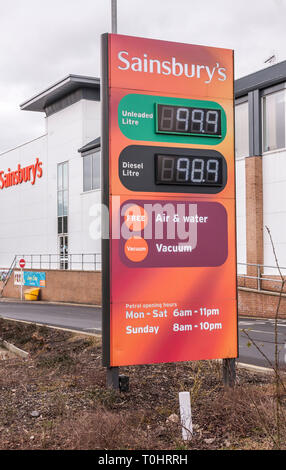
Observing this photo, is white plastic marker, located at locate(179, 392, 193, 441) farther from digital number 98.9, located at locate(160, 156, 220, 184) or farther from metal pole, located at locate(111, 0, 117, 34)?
metal pole, located at locate(111, 0, 117, 34)

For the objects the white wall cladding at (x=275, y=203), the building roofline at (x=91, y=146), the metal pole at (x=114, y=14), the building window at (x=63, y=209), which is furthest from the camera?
the building window at (x=63, y=209)

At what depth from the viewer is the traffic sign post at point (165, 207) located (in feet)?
25.9

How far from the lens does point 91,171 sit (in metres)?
37.5

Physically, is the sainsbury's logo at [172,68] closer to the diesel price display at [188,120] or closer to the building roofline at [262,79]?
the diesel price display at [188,120]

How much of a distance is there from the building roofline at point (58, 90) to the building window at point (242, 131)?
1600 centimetres

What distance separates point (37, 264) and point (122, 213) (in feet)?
124

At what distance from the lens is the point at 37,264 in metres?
44.6

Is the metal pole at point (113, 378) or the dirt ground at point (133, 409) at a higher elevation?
the metal pole at point (113, 378)

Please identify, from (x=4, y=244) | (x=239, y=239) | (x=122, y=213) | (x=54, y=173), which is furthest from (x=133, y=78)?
(x=4, y=244)

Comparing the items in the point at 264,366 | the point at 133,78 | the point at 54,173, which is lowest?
the point at 264,366

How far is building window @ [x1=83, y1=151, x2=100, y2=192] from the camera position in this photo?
1446 inches

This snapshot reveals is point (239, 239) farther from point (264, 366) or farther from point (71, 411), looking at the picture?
point (71, 411)

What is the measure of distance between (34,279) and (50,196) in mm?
6846

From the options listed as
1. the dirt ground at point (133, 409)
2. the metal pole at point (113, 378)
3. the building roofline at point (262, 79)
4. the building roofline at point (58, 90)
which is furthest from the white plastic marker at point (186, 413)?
the building roofline at point (58, 90)
